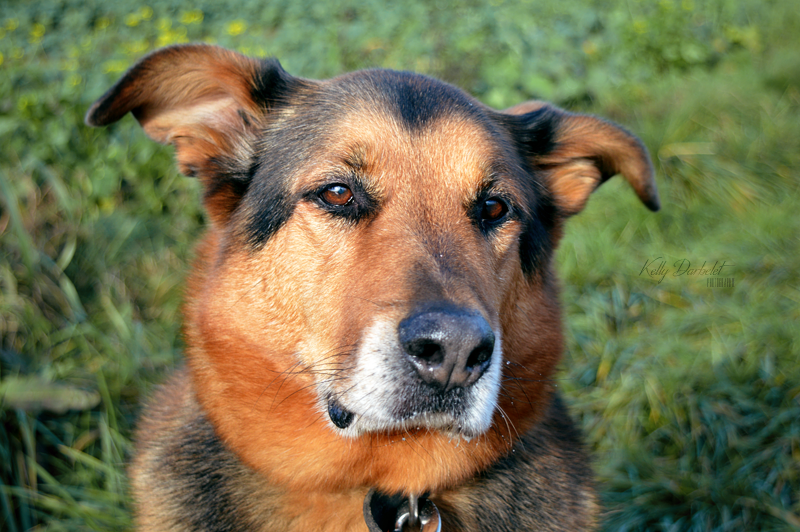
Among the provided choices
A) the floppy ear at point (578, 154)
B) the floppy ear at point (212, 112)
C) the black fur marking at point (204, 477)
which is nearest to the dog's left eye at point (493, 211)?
the floppy ear at point (578, 154)

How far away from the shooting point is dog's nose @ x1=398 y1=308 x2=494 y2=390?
→ 1.67 m

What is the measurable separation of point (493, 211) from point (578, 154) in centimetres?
79

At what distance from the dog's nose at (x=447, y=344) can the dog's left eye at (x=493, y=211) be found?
779 millimetres

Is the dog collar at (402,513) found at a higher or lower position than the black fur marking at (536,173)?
lower

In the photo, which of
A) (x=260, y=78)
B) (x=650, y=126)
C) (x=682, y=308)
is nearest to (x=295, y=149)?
(x=260, y=78)

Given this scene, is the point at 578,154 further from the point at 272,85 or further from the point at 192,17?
the point at 192,17

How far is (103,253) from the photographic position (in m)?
4.60

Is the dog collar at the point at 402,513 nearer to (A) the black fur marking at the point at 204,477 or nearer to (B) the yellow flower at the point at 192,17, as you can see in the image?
(A) the black fur marking at the point at 204,477

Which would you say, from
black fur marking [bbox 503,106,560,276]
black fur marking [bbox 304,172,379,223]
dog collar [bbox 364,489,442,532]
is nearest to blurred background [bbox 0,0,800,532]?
dog collar [bbox 364,489,442,532]

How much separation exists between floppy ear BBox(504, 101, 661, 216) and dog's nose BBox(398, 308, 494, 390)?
1452mm

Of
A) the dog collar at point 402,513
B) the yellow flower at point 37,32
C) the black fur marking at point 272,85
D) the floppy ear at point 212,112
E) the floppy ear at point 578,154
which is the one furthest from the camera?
the yellow flower at point 37,32

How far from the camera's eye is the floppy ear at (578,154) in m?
2.81

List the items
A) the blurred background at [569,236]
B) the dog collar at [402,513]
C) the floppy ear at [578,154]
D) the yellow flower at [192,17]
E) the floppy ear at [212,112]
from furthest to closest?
1. the yellow flower at [192,17]
2. the blurred background at [569,236]
3. the floppy ear at [578,154]
4. the floppy ear at [212,112]
5. the dog collar at [402,513]

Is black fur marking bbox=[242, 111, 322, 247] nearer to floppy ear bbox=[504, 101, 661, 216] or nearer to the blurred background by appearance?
floppy ear bbox=[504, 101, 661, 216]
